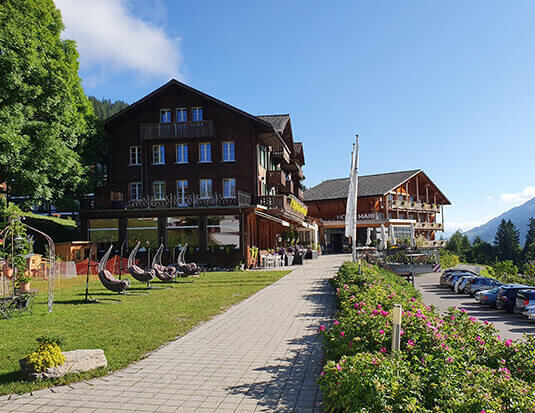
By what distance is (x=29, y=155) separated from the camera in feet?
71.1

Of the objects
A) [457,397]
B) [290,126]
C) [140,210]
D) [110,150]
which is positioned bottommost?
[457,397]

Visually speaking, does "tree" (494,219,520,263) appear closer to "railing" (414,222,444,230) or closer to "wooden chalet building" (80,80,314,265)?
"railing" (414,222,444,230)

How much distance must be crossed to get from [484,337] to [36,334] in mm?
8307

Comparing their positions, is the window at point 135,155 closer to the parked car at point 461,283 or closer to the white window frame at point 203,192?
the white window frame at point 203,192

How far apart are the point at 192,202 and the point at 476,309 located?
18659mm

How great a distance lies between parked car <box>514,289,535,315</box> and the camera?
14.4m

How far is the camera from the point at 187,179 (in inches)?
1217

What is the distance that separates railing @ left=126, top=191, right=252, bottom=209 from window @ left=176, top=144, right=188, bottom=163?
2.93 metres

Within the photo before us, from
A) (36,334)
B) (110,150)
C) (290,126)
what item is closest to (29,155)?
(110,150)

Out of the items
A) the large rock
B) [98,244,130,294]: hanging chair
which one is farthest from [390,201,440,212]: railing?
the large rock

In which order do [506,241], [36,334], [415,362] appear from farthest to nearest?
[506,241]
[36,334]
[415,362]

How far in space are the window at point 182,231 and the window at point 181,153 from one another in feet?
16.9

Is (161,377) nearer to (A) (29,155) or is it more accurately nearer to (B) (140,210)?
(A) (29,155)

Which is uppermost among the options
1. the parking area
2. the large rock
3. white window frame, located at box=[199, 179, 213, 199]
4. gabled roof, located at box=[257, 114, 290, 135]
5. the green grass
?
gabled roof, located at box=[257, 114, 290, 135]
